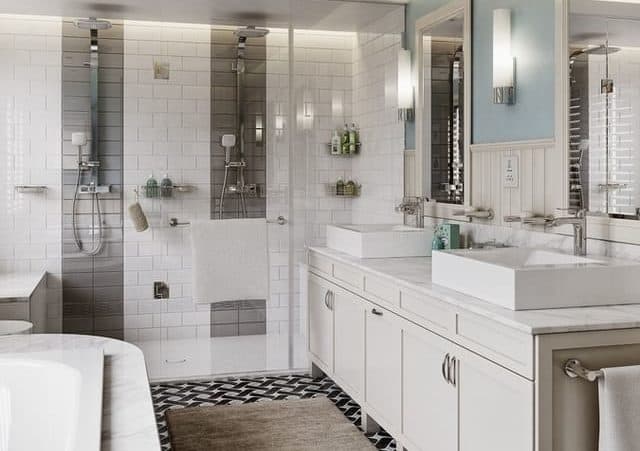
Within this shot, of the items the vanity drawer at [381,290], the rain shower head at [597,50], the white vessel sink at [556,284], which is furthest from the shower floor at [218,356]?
the rain shower head at [597,50]

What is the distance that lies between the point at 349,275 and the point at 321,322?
0.72 m

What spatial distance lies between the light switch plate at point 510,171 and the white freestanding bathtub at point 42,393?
2119 mm

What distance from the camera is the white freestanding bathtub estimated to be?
8.66 feet

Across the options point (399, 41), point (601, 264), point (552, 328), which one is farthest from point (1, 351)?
point (399, 41)

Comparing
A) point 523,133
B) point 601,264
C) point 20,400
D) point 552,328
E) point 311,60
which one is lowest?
point 20,400

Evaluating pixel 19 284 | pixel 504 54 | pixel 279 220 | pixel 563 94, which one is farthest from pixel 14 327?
pixel 563 94

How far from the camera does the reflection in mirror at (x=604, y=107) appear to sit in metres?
2.92

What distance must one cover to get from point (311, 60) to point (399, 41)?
62 cm

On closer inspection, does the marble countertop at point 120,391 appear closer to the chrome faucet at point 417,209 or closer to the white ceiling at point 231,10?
the chrome faucet at point 417,209

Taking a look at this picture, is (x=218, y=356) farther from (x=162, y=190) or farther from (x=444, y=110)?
(x=444, y=110)

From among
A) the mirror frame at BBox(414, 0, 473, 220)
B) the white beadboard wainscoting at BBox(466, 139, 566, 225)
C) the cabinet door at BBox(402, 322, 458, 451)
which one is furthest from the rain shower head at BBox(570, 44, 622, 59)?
the cabinet door at BBox(402, 322, 458, 451)

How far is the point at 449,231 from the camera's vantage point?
408 cm

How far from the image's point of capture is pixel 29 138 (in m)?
4.81

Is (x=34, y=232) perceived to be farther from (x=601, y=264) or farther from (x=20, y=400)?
(x=601, y=264)
